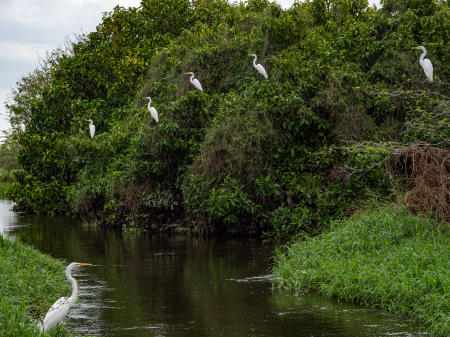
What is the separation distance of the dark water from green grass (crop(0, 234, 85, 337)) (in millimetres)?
454

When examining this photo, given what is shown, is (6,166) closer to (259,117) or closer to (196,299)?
(259,117)

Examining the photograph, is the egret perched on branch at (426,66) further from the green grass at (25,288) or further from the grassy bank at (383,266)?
the green grass at (25,288)

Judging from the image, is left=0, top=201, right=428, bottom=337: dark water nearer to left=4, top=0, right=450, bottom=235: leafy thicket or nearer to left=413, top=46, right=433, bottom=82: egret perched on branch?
left=4, top=0, right=450, bottom=235: leafy thicket

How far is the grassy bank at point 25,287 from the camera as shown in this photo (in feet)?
21.0

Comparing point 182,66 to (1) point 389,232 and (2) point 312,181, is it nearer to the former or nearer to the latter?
(2) point 312,181

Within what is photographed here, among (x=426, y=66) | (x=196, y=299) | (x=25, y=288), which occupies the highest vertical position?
(x=426, y=66)

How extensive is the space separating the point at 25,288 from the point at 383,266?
5274mm

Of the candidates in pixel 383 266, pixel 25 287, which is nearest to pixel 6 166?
pixel 25 287

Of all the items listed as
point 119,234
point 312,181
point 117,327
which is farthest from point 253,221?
point 117,327

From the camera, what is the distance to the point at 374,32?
1644 cm

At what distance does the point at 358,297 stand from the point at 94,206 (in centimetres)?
1377

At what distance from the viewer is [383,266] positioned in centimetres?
880

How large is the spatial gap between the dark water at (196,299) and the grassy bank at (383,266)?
10.3 inches

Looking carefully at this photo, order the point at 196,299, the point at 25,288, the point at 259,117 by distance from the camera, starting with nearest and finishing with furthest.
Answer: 1. the point at 25,288
2. the point at 196,299
3. the point at 259,117
